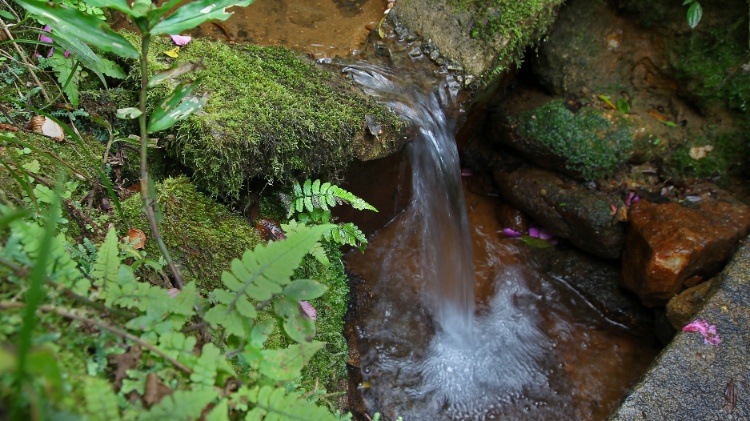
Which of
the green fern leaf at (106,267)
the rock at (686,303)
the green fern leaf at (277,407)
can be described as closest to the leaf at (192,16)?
the green fern leaf at (106,267)

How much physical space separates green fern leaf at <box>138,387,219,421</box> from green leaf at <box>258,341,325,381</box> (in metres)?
0.33

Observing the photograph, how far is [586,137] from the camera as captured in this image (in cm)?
430

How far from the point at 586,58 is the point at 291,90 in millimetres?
2831

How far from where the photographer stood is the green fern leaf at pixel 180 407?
1.22 m

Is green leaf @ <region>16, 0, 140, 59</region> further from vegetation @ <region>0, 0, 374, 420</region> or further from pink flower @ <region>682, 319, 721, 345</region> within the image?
pink flower @ <region>682, 319, 721, 345</region>

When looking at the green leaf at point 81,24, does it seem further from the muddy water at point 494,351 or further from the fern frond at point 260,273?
the muddy water at point 494,351

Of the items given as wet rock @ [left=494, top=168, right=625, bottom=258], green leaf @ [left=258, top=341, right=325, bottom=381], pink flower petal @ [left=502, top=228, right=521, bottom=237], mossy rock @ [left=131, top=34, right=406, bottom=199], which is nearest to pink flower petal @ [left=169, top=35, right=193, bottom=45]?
mossy rock @ [left=131, top=34, right=406, bottom=199]

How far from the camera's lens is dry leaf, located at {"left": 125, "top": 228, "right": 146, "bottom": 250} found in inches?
88.5

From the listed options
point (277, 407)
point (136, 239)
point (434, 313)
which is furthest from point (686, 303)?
point (136, 239)

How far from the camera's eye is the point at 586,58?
447cm

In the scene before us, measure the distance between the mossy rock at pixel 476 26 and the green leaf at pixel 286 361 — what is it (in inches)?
103

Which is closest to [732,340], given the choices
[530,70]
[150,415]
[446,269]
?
[446,269]

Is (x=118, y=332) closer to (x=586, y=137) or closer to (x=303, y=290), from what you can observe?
(x=303, y=290)

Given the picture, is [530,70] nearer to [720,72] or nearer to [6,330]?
[720,72]
